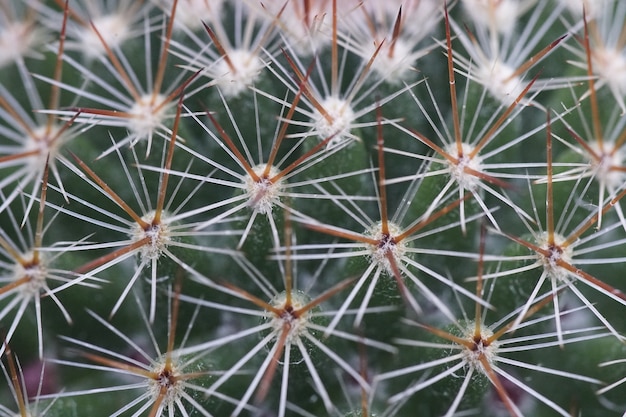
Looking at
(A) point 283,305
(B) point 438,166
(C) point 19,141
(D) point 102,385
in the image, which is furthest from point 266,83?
(D) point 102,385

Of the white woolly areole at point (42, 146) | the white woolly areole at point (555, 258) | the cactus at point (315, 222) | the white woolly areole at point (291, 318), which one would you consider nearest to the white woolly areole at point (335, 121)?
the cactus at point (315, 222)

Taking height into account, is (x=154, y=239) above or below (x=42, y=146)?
below

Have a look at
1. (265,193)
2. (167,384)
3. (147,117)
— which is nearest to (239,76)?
(147,117)

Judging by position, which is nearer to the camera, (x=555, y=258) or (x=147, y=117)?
(x=555, y=258)

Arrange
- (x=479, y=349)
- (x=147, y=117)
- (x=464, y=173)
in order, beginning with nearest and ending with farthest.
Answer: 1. (x=479, y=349)
2. (x=464, y=173)
3. (x=147, y=117)

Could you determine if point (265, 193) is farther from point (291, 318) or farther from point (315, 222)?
point (291, 318)

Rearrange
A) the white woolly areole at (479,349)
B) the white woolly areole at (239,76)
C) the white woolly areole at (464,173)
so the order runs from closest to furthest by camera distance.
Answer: the white woolly areole at (479,349) < the white woolly areole at (464,173) < the white woolly areole at (239,76)

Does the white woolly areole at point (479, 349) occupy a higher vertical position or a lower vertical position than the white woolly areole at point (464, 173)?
lower

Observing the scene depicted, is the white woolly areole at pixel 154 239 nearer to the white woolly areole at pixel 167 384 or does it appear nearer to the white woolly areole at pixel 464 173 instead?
the white woolly areole at pixel 167 384
